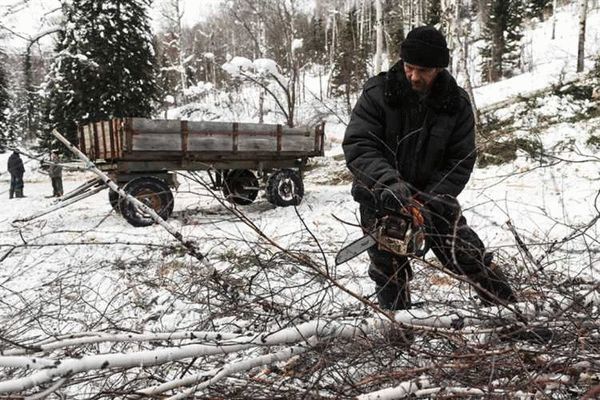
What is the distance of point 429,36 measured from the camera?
2.30 m

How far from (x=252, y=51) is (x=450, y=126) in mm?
37161

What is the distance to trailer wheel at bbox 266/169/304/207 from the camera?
8.54m

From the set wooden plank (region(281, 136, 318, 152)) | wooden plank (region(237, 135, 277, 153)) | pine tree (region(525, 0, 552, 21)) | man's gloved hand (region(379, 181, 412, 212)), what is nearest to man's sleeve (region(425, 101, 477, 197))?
man's gloved hand (region(379, 181, 412, 212))

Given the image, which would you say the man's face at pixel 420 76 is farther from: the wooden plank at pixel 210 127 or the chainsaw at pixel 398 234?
the wooden plank at pixel 210 127

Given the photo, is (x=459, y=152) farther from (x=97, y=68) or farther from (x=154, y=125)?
(x=97, y=68)

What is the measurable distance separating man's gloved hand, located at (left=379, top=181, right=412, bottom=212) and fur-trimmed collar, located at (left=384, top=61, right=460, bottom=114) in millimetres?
527

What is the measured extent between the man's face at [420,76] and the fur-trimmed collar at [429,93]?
23 mm

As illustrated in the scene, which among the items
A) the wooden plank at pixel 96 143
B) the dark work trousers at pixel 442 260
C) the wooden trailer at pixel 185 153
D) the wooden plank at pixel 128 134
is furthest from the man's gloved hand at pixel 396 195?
the wooden plank at pixel 96 143

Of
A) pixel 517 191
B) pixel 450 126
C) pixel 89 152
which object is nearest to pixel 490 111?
pixel 517 191

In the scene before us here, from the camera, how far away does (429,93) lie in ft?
8.09

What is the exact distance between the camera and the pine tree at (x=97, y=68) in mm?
17719

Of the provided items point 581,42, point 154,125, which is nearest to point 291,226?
point 154,125

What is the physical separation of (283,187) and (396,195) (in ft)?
22.0

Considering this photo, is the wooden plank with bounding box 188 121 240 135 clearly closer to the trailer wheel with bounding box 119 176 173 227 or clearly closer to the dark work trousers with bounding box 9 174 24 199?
the trailer wheel with bounding box 119 176 173 227
